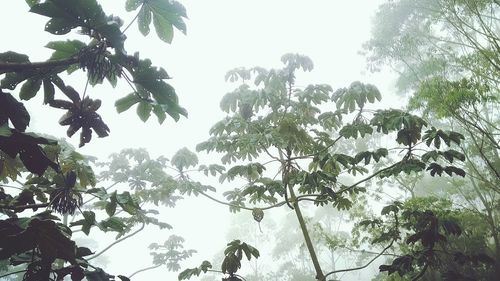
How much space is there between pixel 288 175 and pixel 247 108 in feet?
3.59

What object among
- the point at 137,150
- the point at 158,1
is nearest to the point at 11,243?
the point at 158,1

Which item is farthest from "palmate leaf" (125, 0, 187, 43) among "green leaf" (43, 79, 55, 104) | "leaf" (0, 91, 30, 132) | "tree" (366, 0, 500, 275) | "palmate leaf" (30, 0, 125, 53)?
"tree" (366, 0, 500, 275)

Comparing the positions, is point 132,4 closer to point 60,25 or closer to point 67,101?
point 60,25

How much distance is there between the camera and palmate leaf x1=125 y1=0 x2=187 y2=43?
1.83 m

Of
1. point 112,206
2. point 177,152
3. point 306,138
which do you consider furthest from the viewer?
point 177,152

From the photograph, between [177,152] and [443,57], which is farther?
[443,57]

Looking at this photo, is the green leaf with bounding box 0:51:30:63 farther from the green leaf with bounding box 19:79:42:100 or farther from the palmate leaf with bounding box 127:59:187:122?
the palmate leaf with bounding box 127:59:187:122

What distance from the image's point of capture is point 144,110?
6.82 ft

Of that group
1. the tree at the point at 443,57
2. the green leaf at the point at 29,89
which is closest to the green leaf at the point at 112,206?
the green leaf at the point at 29,89

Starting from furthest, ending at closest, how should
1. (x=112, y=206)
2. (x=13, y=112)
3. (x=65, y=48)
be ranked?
(x=112, y=206) < (x=65, y=48) < (x=13, y=112)

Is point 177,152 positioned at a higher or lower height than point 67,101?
higher

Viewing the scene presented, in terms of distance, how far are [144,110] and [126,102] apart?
0.13 metres

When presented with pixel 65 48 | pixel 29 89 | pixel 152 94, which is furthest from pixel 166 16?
pixel 29 89

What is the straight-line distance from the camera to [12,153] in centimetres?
139
